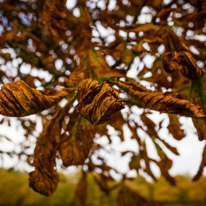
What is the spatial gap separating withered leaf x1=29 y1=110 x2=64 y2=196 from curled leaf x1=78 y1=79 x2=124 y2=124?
0.86 ft

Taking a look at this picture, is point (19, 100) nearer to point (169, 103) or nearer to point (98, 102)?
point (98, 102)

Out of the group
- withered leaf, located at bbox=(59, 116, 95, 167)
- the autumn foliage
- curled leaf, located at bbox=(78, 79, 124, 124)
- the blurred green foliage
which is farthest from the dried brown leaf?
the blurred green foliage

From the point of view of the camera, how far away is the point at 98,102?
44 cm

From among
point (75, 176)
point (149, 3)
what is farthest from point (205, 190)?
point (149, 3)

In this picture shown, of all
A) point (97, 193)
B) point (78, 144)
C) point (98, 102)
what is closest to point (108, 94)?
point (98, 102)

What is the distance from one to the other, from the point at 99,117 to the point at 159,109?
0.16 meters

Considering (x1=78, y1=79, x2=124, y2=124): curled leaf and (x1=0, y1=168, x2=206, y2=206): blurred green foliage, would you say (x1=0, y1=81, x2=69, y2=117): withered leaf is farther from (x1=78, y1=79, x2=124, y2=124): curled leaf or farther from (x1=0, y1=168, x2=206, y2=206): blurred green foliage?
(x1=0, y1=168, x2=206, y2=206): blurred green foliage

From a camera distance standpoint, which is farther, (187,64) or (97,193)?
(97,193)

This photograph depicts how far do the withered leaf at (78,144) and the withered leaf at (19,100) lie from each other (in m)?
0.21

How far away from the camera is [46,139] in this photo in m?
0.72

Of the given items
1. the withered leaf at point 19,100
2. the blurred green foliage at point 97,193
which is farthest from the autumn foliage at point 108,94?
the blurred green foliage at point 97,193

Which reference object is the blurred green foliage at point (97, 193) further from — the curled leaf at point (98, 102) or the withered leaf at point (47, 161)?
the curled leaf at point (98, 102)

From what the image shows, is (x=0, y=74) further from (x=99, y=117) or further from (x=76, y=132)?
(x=99, y=117)

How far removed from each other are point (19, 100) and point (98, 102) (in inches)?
6.3
